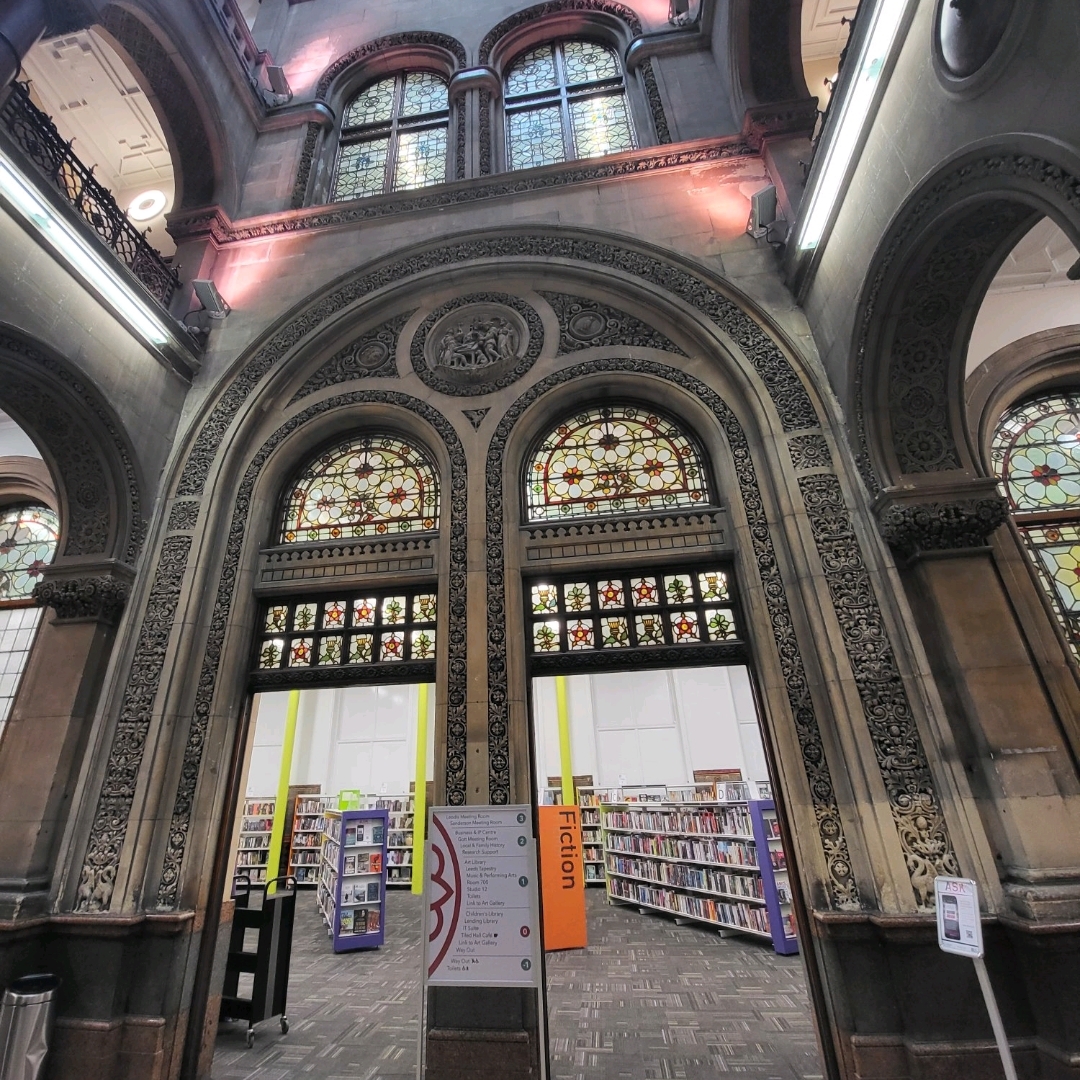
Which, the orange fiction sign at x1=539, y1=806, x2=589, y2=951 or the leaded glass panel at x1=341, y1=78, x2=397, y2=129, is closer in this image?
the orange fiction sign at x1=539, y1=806, x2=589, y2=951

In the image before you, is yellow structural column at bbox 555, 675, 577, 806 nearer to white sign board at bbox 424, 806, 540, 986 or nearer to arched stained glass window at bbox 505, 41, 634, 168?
white sign board at bbox 424, 806, 540, 986

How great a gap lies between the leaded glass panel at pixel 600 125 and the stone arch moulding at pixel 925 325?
4.72m

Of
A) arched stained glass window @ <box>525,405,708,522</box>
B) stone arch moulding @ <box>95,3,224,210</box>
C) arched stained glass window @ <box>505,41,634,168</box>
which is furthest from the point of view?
arched stained glass window @ <box>505,41,634,168</box>

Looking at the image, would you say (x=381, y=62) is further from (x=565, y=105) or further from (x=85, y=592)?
(x=85, y=592)

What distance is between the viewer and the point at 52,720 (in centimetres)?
453

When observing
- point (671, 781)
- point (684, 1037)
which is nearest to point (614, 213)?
point (684, 1037)

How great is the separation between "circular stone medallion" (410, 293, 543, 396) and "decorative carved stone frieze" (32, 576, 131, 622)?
11.1 ft

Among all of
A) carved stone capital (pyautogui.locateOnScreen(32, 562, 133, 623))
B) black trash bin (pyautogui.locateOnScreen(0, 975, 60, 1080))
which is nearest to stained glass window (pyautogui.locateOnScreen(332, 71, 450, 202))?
carved stone capital (pyautogui.locateOnScreen(32, 562, 133, 623))

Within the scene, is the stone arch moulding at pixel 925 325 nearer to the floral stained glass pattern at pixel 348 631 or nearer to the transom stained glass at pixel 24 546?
the floral stained glass pattern at pixel 348 631

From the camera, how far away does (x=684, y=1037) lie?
4.27m

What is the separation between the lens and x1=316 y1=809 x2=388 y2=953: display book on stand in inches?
285

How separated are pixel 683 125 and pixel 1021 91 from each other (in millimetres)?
5351

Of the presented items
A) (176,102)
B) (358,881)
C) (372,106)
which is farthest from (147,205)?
(358,881)

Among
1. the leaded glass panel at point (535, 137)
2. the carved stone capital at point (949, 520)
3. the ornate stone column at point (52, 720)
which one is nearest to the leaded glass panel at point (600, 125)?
the leaded glass panel at point (535, 137)
